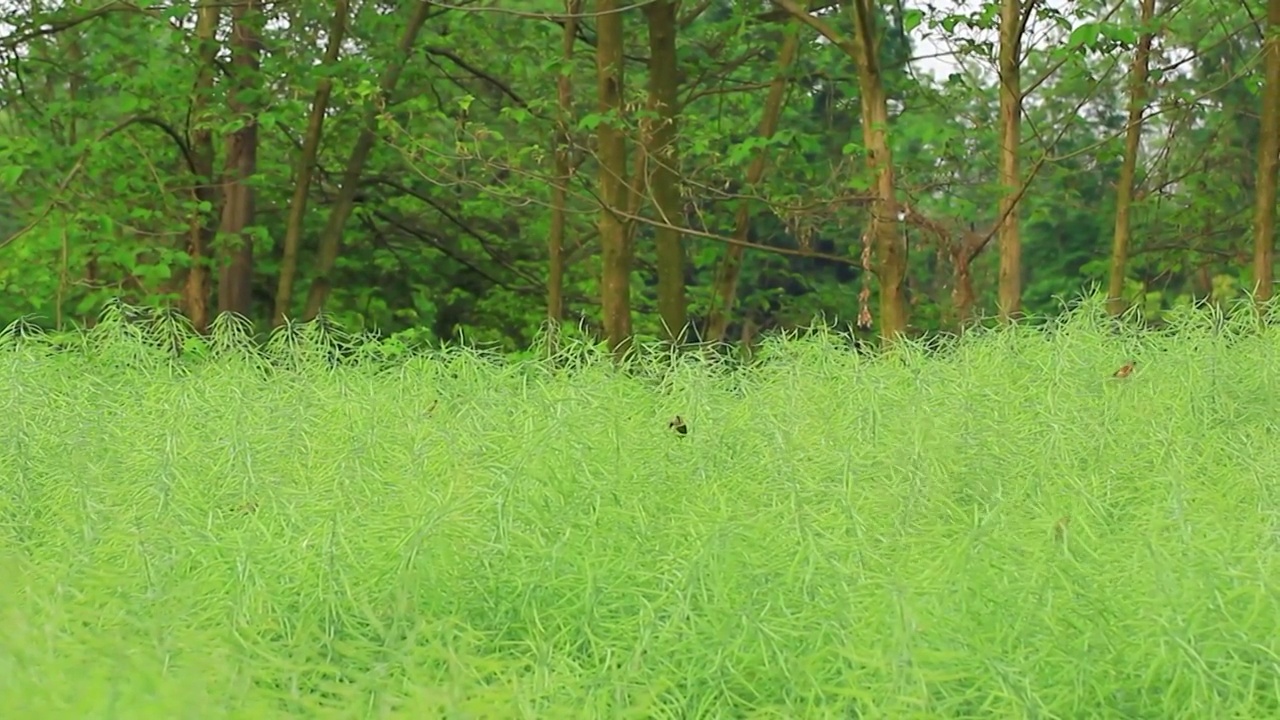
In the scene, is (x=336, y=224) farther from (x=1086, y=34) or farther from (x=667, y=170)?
(x=1086, y=34)

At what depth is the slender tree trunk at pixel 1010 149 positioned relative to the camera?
18.9ft

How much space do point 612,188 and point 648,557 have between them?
433 cm

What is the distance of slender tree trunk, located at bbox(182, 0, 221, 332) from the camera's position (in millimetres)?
7344

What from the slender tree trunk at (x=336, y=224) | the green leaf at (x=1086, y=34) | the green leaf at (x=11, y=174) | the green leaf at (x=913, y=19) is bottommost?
the slender tree trunk at (x=336, y=224)

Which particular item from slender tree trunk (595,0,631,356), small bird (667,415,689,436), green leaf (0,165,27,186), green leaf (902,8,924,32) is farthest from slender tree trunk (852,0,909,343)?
green leaf (0,165,27,186)

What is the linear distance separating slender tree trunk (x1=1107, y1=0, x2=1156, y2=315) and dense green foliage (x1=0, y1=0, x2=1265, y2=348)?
0.38ft

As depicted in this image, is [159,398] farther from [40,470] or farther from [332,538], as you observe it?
[332,538]

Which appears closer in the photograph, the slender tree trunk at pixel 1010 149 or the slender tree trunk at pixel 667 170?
the slender tree trunk at pixel 1010 149

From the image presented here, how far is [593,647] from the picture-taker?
1893 mm

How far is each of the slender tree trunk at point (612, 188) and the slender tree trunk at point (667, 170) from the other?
22 centimetres

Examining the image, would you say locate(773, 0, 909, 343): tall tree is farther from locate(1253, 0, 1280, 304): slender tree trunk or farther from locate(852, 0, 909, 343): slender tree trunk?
locate(1253, 0, 1280, 304): slender tree trunk

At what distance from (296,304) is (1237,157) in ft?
23.7

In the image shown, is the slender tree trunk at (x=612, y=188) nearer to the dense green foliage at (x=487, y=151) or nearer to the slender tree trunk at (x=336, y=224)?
the dense green foliage at (x=487, y=151)

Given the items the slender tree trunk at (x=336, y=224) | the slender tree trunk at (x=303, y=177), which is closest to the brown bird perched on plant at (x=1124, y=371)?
the slender tree trunk at (x=303, y=177)
